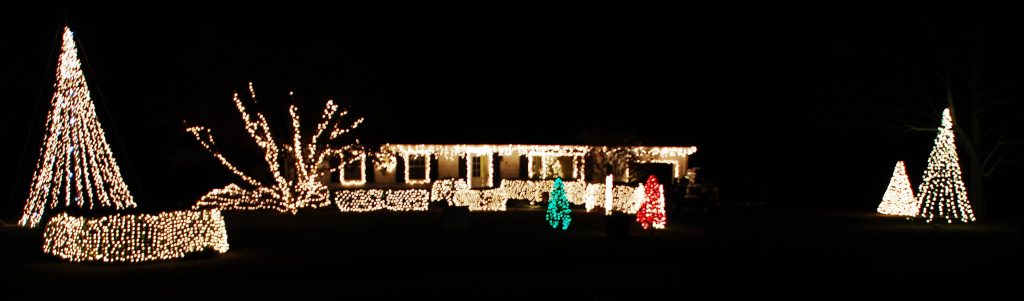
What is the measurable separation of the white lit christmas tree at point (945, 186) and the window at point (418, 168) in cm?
1722

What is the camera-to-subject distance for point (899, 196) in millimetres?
31625

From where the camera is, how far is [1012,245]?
20.6 metres

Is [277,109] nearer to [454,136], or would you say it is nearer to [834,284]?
[454,136]

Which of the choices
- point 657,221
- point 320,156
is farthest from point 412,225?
point 320,156

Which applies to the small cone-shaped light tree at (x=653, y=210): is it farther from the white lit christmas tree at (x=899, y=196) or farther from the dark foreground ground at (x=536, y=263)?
the white lit christmas tree at (x=899, y=196)

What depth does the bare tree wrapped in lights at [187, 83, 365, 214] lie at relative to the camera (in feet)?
103

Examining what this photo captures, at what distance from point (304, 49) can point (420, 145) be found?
6.40 meters

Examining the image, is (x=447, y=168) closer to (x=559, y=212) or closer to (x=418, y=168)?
(x=418, y=168)

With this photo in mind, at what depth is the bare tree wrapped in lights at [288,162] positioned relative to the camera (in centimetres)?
3152

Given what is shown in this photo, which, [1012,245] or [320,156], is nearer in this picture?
[1012,245]

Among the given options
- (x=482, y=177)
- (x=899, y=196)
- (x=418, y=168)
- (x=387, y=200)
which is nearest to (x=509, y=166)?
(x=482, y=177)

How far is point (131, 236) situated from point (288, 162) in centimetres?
1708

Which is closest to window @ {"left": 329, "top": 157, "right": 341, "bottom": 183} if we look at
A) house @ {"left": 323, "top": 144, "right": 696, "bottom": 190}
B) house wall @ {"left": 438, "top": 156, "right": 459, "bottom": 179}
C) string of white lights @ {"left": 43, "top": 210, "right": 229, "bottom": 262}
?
house @ {"left": 323, "top": 144, "right": 696, "bottom": 190}

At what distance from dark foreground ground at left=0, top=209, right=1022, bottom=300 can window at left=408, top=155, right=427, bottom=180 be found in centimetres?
1274
